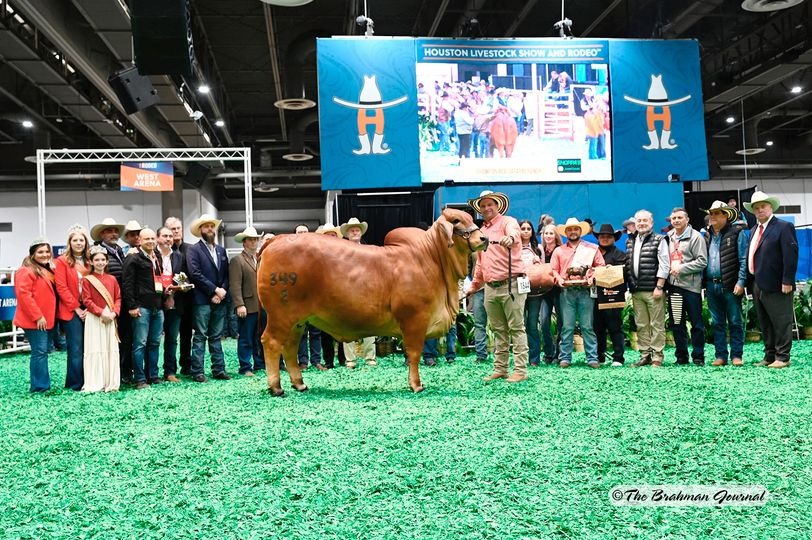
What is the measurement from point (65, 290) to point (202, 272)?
4.49 ft

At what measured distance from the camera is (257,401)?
19.4 ft

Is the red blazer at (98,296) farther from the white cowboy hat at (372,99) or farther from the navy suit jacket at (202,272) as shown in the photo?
the white cowboy hat at (372,99)

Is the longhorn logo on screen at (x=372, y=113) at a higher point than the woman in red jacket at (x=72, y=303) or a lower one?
higher

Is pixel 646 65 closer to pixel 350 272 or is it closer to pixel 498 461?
pixel 350 272

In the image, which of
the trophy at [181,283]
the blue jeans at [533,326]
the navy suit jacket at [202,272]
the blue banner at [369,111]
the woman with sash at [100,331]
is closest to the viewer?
the woman with sash at [100,331]

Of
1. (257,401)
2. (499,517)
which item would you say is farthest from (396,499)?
(257,401)

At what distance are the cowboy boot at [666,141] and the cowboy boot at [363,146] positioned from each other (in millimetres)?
5689

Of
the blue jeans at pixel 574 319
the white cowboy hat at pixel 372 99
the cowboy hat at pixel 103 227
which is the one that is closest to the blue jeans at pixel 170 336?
the cowboy hat at pixel 103 227

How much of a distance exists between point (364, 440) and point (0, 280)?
14.5 meters

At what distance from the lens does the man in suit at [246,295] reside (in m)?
8.09

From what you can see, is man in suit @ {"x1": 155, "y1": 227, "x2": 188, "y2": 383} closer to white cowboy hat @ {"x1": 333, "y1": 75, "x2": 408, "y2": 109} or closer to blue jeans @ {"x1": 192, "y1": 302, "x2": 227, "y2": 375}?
blue jeans @ {"x1": 192, "y1": 302, "x2": 227, "y2": 375}

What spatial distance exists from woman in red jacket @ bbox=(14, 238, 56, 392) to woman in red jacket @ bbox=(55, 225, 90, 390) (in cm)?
11

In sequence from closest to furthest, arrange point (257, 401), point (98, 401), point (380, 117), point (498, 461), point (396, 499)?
A: point (396, 499)
point (498, 461)
point (257, 401)
point (98, 401)
point (380, 117)

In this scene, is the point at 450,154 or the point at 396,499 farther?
the point at 450,154
